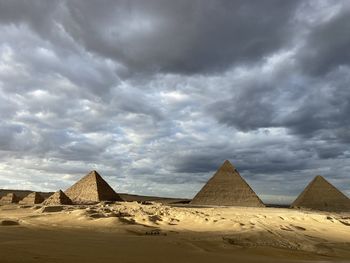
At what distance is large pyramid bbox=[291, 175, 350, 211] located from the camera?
5156cm

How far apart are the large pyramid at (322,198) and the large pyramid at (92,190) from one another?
26894 mm

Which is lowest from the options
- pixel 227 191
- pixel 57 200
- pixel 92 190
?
pixel 57 200

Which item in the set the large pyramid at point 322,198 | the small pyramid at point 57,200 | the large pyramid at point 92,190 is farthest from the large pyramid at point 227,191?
the small pyramid at point 57,200

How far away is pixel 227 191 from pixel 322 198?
15046mm

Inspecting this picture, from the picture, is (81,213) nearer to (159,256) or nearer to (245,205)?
(159,256)

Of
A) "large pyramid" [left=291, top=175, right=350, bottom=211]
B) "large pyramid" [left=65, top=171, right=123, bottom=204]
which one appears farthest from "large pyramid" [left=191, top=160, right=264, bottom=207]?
"large pyramid" [left=65, top=171, right=123, bottom=204]

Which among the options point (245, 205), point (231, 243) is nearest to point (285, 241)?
point (231, 243)

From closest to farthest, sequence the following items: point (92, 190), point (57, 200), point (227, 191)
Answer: point (57, 200), point (92, 190), point (227, 191)

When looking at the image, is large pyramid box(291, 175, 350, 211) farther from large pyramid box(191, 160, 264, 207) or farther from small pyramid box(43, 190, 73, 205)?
small pyramid box(43, 190, 73, 205)

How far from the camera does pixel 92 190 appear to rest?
38.8m

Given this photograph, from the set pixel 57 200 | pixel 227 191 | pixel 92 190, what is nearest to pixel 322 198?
pixel 227 191

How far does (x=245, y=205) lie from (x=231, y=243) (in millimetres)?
35467

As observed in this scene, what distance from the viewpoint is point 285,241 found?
36.7 feet

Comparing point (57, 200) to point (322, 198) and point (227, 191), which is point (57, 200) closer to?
point (227, 191)
